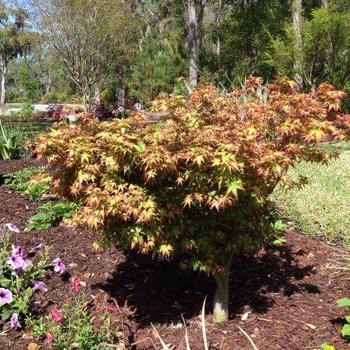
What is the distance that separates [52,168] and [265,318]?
1.87 m

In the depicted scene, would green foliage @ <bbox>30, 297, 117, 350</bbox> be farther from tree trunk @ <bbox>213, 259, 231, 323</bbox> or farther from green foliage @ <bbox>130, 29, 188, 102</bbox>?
green foliage @ <bbox>130, 29, 188, 102</bbox>

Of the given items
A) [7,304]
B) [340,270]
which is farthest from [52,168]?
[340,270]

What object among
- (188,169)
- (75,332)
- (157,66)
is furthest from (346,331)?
(157,66)

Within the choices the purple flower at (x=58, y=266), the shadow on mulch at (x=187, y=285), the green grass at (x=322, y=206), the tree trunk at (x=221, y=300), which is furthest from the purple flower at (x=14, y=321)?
the green grass at (x=322, y=206)

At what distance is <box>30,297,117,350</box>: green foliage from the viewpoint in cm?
313

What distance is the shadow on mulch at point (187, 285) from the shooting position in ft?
12.2

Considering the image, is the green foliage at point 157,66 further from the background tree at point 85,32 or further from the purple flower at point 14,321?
the purple flower at point 14,321

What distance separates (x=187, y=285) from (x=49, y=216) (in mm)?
1839

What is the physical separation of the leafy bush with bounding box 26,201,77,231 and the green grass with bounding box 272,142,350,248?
2296mm

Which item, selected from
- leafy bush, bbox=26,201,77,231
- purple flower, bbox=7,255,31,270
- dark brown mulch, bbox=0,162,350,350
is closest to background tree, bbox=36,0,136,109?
leafy bush, bbox=26,201,77,231

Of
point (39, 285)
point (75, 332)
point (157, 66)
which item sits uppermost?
point (157, 66)

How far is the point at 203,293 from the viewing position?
3961 mm

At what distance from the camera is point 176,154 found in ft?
9.05

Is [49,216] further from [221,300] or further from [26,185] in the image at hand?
[221,300]
